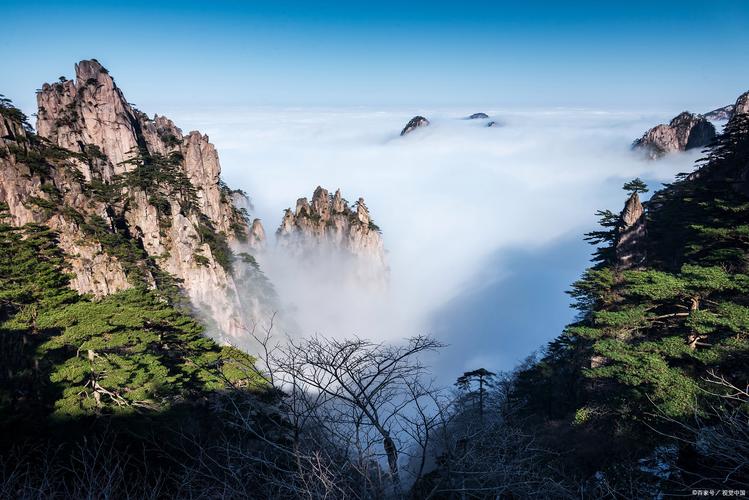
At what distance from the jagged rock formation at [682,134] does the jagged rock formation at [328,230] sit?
7438 cm

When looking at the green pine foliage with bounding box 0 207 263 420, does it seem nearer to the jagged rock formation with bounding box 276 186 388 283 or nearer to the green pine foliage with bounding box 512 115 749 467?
the green pine foliage with bounding box 512 115 749 467

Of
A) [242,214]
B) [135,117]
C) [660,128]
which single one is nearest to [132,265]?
[135,117]

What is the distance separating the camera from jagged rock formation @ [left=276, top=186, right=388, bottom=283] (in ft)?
237

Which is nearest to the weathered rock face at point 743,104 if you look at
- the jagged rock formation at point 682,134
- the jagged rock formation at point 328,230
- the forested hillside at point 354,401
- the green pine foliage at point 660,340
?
the jagged rock formation at point 682,134

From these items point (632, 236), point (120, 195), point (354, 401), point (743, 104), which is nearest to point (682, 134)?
point (743, 104)

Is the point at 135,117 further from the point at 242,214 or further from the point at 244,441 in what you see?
the point at 244,441

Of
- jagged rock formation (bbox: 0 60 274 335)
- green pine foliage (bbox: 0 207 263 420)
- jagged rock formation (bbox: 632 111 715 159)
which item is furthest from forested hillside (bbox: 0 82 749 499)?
jagged rock formation (bbox: 632 111 715 159)

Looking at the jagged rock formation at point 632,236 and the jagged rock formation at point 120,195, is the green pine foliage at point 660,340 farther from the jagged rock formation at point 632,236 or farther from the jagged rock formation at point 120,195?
the jagged rock formation at point 120,195

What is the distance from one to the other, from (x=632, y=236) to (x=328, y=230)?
5431 cm

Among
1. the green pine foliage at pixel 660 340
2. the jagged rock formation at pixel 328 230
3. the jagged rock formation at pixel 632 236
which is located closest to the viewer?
the green pine foliage at pixel 660 340

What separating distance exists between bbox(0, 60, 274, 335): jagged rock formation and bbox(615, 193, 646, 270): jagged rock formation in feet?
98.2

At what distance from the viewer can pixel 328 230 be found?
73125 millimetres

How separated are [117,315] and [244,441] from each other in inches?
290

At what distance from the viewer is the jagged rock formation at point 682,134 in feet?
295
